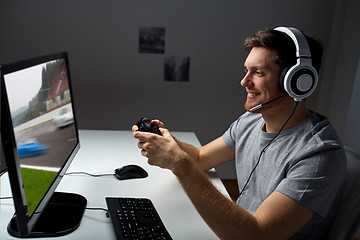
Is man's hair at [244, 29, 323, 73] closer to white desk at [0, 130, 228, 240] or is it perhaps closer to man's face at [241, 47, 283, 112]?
man's face at [241, 47, 283, 112]

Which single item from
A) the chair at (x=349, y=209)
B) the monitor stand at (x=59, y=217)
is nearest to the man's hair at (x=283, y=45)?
the chair at (x=349, y=209)

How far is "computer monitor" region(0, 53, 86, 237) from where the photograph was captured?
72 cm

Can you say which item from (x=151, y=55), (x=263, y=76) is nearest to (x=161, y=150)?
(x=263, y=76)

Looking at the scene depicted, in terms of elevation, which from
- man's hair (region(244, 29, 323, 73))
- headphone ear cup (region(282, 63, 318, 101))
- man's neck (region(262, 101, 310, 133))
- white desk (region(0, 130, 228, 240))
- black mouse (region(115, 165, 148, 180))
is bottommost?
white desk (region(0, 130, 228, 240))

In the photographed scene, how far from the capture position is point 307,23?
2.61m

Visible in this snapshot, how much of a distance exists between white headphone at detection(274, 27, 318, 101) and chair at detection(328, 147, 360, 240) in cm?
26

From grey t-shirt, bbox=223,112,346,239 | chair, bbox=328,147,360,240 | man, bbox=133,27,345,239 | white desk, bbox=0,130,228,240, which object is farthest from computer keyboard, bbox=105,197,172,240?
chair, bbox=328,147,360,240

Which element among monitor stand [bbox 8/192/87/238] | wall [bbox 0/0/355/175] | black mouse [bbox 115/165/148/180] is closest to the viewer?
monitor stand [bbox 8/192/87/238]

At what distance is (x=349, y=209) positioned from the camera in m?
A: 0.98

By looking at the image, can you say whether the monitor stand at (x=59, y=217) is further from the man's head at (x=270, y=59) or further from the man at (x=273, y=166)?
the man's head at (x=270, y=59)

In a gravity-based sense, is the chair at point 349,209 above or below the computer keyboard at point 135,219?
above

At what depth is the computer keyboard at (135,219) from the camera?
3.03ft

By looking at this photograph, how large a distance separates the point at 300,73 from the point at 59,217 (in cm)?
85

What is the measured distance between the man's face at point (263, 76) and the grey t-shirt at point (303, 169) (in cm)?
13
